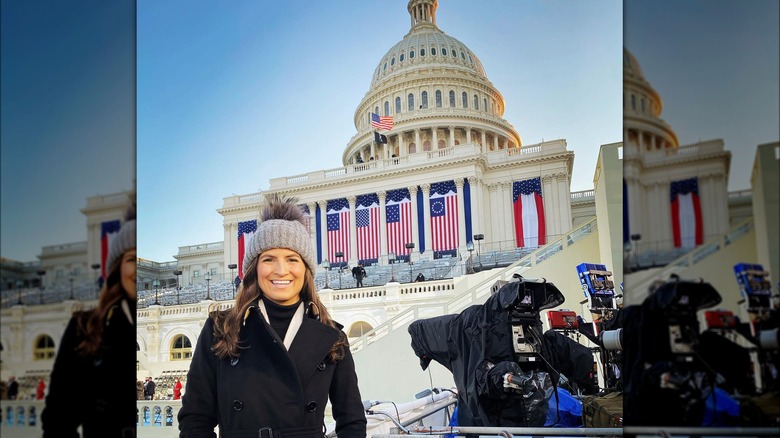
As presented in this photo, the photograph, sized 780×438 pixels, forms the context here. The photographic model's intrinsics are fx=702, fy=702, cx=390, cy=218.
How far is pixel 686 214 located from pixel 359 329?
7948 mm

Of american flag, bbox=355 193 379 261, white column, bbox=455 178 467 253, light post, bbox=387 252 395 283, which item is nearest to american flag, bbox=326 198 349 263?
american flag, bbox=355 193 379 261

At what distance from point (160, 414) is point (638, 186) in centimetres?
497

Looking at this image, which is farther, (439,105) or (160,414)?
(439,105)

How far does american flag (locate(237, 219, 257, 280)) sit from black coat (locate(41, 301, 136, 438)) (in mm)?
3430

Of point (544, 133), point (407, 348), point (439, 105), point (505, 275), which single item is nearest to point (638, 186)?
point (544, 133)

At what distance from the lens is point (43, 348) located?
113cm

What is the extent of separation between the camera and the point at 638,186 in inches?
37.0

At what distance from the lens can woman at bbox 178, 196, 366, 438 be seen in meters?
3.51

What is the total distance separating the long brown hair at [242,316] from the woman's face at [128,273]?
2565mm

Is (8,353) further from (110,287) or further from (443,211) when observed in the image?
(443,211)

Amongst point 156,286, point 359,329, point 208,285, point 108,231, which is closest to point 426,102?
point 359,329

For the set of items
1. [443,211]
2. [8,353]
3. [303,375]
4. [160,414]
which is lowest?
[160,414]

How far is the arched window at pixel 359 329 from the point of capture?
8.40 m

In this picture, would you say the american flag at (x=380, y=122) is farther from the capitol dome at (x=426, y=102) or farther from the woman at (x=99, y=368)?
the woman at (x=99, y=368)
